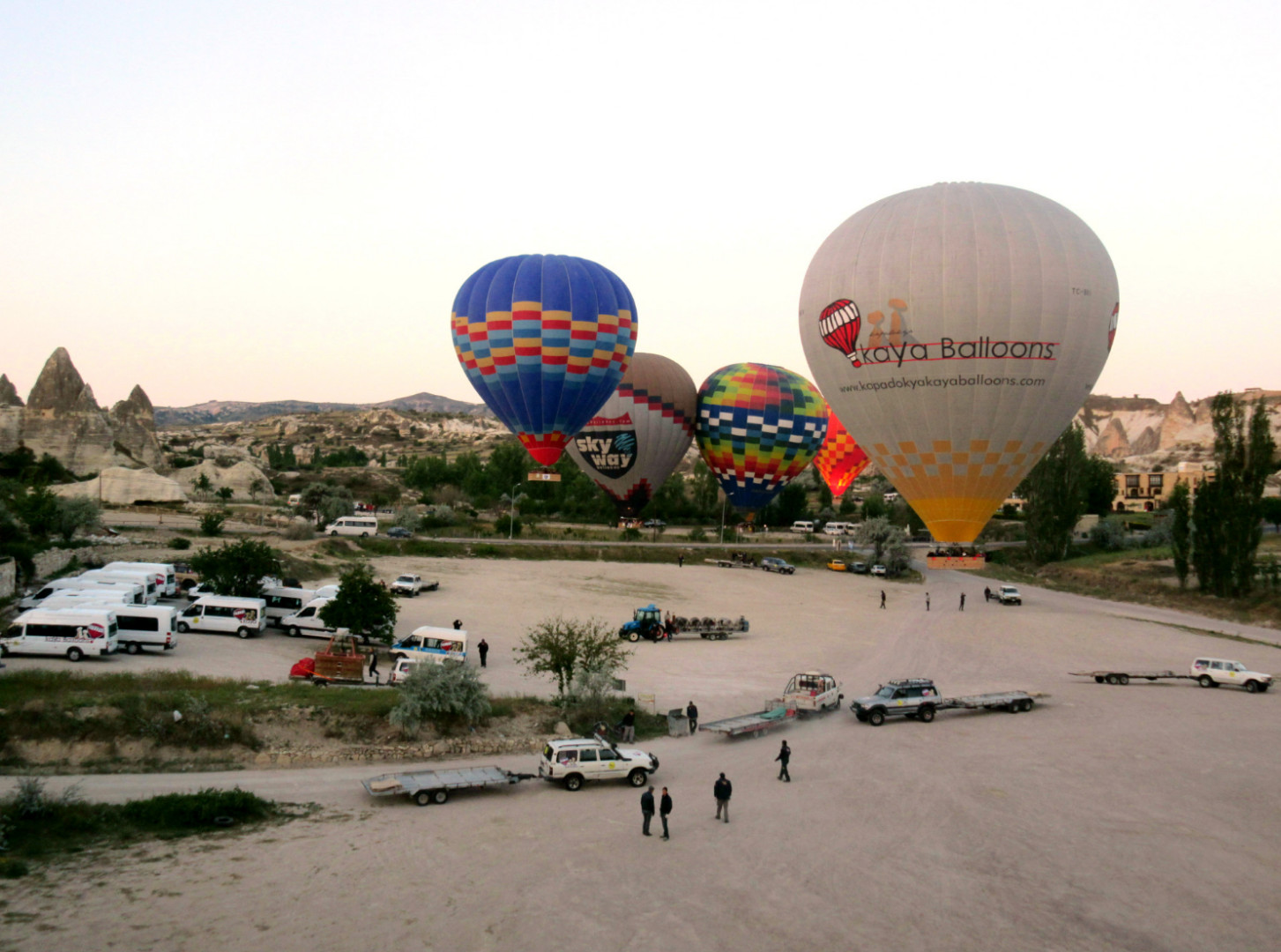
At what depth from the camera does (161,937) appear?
1008cm

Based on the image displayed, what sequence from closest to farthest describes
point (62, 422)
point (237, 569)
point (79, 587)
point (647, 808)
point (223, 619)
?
point (647, 808) → point (223, 619) → point (79, 587) → point (237, 569) → point (62, 422)

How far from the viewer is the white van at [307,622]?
27531 millimetres

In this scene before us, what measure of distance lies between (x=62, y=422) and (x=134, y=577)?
55126 mm

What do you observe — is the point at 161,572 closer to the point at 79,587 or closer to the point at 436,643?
the point at 79,587

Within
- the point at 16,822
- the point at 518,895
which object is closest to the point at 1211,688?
the point at 518,895

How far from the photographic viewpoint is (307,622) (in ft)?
90.6

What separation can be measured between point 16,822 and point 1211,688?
2694 cm

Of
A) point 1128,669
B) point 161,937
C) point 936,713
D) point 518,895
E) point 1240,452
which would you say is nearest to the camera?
point 161,937

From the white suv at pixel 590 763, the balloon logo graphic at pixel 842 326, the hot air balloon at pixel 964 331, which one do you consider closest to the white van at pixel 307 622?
the white suv at pixel 590 763

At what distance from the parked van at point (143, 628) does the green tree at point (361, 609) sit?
388cm

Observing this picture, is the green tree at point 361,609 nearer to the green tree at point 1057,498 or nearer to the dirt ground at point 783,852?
the dirt ground at point 783,852

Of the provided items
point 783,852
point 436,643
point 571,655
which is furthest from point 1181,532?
point 783,852

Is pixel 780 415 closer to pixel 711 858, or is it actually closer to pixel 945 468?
pixel 945 468

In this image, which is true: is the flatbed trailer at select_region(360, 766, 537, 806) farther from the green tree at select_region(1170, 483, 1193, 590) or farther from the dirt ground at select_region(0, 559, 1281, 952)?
the green tree at select_region(1170, 483, 1193, 590)
